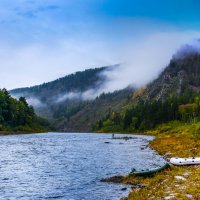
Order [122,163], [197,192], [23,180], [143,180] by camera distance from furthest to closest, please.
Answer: [122,163] → [23,180] → [143,180] → [197,192]

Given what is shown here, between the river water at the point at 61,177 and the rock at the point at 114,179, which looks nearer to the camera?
the river water at the point at 61,177

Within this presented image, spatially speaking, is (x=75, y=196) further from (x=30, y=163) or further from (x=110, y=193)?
(x=30, y=163)

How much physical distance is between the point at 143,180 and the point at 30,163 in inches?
1169

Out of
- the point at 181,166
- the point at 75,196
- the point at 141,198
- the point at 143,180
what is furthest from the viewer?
the point at 181,166

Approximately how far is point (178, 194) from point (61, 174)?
26.4 metres

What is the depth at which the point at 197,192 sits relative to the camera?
1319 inches

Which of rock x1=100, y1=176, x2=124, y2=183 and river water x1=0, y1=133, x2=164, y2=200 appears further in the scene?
rock x1=100, y1=176, x2=124, y2=183

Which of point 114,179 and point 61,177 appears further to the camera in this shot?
point 61,177

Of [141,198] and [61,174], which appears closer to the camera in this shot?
[141,198]

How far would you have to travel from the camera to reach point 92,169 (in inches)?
2420

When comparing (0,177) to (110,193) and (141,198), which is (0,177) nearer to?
(110,193)

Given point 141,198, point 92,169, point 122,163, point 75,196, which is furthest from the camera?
point 122,163

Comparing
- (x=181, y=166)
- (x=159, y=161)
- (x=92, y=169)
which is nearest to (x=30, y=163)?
(x=92, y=169)

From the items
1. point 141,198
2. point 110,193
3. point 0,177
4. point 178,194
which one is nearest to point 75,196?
point 110,193
